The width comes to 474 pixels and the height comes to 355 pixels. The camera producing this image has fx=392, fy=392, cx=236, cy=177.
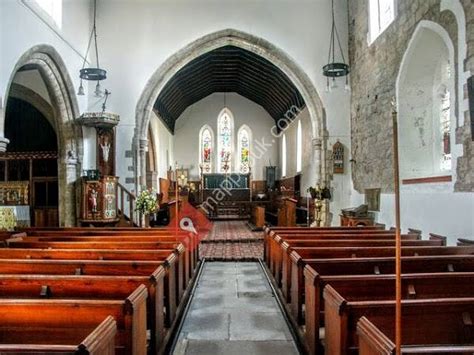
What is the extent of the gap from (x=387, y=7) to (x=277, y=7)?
2.97m

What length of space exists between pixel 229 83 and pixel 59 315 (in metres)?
14.2

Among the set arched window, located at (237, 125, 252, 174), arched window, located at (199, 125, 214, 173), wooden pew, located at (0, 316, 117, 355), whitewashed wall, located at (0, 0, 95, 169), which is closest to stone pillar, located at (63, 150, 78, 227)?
whitewashed wall, located at (0, 0, 95, 169)

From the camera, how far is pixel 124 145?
9.09 metres

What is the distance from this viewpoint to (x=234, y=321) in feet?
11.2

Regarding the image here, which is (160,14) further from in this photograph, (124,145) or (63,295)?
(63,295)

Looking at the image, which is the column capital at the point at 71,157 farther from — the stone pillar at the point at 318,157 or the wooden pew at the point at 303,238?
the stone pillar at the point at 318,157

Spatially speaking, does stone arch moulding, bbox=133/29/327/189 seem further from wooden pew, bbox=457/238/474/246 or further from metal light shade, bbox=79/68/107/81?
wooden pew, bbox=457/238/474/246

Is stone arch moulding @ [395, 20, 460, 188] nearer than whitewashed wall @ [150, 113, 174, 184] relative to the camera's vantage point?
Yes

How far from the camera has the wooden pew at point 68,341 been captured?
1.39m

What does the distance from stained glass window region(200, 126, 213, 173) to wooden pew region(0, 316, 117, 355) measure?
1560cm

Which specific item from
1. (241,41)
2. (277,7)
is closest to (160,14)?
(241,41)

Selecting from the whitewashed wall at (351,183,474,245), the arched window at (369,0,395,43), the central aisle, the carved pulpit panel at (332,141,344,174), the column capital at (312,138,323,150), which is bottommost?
the central aisle

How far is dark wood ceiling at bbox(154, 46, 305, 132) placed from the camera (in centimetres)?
1134

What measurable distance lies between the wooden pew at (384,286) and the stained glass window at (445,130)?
3.78 metres
